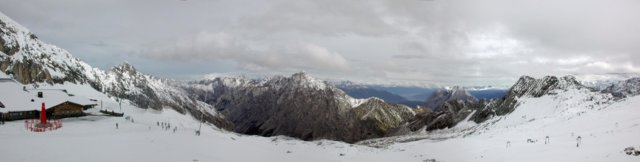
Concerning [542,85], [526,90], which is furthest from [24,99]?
[526,90]

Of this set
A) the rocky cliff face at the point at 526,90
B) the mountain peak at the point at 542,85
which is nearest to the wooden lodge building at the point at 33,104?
the rocky cliff face at the point at 526,90

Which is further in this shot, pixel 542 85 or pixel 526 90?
pixel 526 90

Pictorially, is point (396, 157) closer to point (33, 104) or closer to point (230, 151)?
point (230, 151)

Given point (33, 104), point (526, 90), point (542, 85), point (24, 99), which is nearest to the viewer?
point (33, 104)

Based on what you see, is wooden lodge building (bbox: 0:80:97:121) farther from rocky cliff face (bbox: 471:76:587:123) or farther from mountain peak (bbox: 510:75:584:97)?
mountain peak (bbox: 510:75:584:97)

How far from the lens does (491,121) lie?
164000 mm

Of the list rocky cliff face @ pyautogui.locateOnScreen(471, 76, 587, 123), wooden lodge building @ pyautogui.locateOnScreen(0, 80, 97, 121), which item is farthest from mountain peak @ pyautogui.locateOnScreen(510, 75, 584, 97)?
wooden lodge building @ pyautogui.locateOnScreen(0, 80, 97, 121)

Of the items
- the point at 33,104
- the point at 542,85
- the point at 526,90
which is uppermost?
the point at 542,85

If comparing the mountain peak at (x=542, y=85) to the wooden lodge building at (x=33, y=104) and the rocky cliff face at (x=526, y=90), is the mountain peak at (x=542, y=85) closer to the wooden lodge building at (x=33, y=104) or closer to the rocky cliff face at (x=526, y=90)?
the rocky cliff face at (x=526, y=90)

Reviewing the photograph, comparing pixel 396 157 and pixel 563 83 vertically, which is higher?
pixel 563 83

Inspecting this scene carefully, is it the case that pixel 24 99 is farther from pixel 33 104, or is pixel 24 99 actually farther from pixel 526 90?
pixel 526 90

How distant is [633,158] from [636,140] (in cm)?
853

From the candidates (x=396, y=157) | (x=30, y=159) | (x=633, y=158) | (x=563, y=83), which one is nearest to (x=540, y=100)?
(x=563, y=83)

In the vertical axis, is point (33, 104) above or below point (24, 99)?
below
